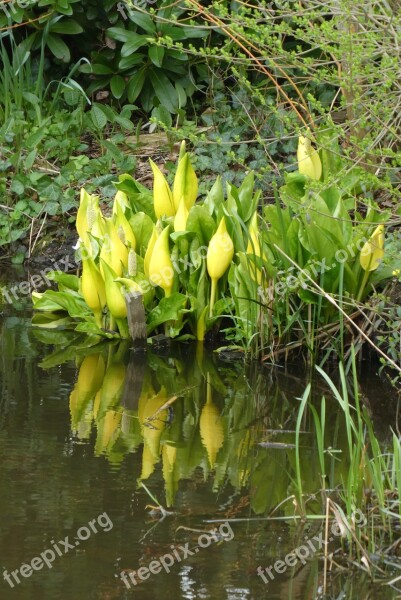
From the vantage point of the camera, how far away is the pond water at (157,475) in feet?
9.68

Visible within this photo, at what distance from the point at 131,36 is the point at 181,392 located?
418 centimetres

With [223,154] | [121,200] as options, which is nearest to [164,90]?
[223,154]

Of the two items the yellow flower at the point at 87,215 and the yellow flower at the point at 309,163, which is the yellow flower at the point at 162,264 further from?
the yellow flower at the point at 309,163

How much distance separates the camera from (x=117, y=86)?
Answer: 27.7 ft

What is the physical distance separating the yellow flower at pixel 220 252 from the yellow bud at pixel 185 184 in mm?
327

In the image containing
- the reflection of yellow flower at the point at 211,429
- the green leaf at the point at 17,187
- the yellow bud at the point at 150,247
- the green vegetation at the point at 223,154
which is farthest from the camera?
the green leaf at the point at 17,187

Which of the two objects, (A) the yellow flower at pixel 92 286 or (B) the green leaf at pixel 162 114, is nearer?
(A) the yellow flower at pixel 92 286

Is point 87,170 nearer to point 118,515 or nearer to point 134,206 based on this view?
point 134,206

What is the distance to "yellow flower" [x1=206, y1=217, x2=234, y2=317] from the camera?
17.6ft

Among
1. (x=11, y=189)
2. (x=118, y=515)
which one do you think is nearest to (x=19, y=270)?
(x=11, y=189)

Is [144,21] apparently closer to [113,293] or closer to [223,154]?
[223,154]

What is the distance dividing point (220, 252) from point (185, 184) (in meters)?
0.47

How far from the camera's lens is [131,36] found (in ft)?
26.7

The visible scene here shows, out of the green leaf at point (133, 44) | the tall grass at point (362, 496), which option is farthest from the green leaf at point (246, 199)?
the green leaf at point (133, 44)
